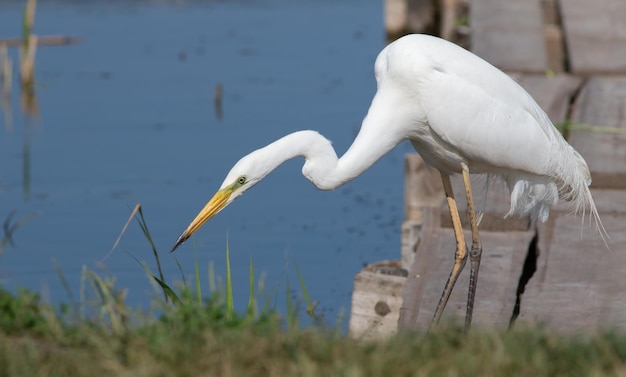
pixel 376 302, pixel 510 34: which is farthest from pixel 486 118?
pixel 510 34

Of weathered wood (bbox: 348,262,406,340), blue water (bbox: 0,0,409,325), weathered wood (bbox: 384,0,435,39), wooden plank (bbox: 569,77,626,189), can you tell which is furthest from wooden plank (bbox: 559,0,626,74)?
weathered wood (bbox: 384,0,435,39)

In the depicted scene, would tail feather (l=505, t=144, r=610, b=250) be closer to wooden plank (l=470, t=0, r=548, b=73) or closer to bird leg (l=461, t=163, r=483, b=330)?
bird leg (l=461, t=163, r=483, b=330)

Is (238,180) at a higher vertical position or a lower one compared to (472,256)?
higher

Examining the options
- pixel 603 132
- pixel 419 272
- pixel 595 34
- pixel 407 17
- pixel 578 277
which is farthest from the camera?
pixel 407 17

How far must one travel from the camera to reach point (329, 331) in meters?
4.08

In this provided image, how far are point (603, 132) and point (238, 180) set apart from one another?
3142 mm

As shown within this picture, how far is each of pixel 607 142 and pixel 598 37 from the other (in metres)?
2.92

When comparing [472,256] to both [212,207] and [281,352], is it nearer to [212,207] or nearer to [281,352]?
[212,207]

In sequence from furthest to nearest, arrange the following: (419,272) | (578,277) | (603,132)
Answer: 1. (603,132)
2. (419,272)
3. (578,277)

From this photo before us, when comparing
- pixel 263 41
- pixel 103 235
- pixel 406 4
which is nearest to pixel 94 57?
pixel 263 41

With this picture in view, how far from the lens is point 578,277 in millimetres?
5496

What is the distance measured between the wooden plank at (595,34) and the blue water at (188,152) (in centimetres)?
187

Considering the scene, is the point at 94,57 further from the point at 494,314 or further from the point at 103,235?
the point at 494,314

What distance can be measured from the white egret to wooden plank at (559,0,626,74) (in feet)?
12.2
